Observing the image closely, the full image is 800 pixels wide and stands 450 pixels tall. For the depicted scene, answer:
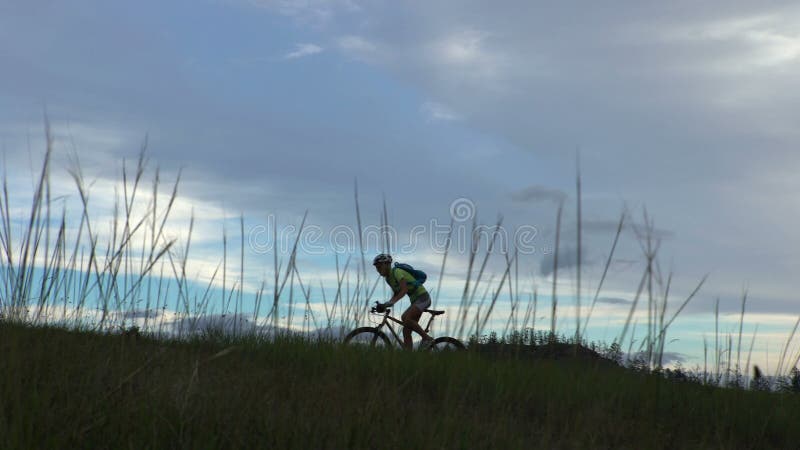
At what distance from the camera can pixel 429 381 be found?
5785 mm

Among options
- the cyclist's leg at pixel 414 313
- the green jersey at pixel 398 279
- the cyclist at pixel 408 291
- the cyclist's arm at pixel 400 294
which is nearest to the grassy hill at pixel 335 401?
the cyclist's arm at pixel 400 294

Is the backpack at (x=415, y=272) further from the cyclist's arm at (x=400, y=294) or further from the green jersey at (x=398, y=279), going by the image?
the cyclist's arm at (x=400, y=294)

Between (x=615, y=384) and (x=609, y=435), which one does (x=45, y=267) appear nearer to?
(x=609, y=435)

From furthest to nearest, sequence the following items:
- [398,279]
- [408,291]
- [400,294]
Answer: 1. [408,291]
2. [398,279]
3. [400,294]

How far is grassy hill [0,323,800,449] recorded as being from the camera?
335cm

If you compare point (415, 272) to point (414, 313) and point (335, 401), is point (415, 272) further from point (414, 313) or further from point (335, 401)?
point (335, 401)

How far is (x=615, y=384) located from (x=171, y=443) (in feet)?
14.9

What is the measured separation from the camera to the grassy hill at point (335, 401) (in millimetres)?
3350

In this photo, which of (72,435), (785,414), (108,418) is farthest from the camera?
(785,414)

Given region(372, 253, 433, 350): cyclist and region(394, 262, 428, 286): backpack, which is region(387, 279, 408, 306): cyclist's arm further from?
region(394, 262, 428, 286): backpack

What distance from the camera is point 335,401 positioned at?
4402 millimetres

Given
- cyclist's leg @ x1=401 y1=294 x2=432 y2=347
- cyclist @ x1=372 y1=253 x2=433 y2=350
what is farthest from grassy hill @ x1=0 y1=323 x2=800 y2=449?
cyclist's leg @ x1=401 y1=294 x2=432 y2=347

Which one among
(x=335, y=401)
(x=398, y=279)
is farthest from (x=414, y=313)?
(x=335, y=401)

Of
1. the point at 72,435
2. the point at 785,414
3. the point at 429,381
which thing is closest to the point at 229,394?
the point at 72,435
